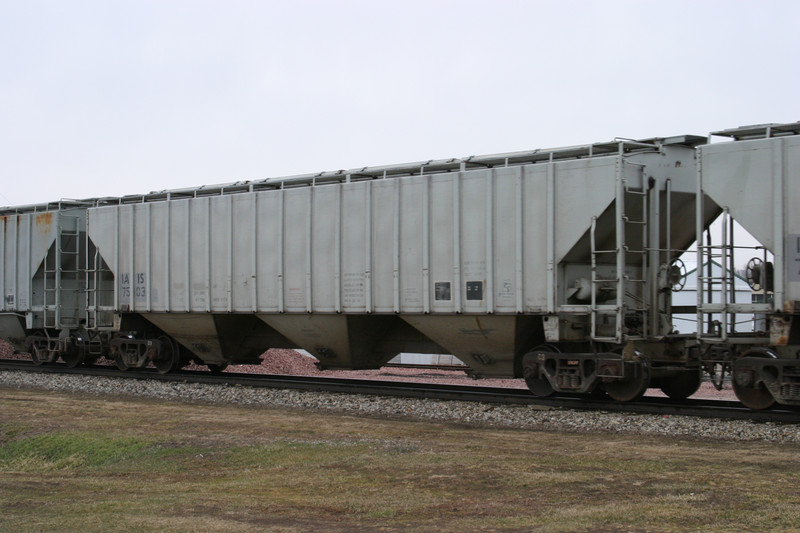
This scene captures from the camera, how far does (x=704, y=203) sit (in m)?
13.5

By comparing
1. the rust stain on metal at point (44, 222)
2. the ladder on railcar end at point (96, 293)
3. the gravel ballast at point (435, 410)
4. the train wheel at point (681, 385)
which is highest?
the rust stain on metal at point (44, 222)

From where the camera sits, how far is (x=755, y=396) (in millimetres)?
12438

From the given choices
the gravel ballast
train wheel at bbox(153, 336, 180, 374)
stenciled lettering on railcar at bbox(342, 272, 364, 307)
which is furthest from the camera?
train wheel at bbox(153, 336, 180, 374)

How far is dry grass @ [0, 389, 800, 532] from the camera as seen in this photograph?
271 inches

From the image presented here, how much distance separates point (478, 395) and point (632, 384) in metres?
2.80

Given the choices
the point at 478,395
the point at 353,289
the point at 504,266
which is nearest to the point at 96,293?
the point at 353,289

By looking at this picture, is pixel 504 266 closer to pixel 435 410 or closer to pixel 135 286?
pixel 435 410

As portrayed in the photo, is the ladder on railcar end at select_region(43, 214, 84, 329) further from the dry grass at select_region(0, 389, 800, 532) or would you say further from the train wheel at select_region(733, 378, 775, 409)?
the train wheel at select_region(733, 378, 775, 409)

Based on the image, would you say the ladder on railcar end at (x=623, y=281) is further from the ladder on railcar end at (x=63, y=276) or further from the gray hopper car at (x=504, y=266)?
the ladder on railcar end at (x=63, y=276)

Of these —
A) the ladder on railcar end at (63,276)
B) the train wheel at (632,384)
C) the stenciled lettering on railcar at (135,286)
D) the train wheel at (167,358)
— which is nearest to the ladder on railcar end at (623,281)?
the train wheel at (632,384)

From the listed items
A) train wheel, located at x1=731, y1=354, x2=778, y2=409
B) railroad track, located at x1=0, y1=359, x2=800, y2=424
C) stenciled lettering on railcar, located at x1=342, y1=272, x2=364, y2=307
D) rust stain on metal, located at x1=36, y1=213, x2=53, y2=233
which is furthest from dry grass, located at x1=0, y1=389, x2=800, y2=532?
rust stain on metal, located at x1=36, y1=213, x2=53, y2=233

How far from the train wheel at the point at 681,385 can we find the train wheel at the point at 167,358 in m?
11.6

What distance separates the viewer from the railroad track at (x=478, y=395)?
1257 cm

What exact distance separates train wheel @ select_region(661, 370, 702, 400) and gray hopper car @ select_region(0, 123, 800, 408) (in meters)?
0.03
